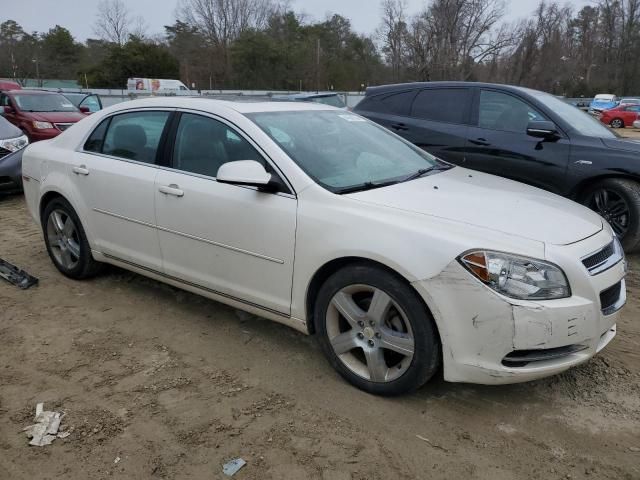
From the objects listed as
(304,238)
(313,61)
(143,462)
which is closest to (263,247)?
(304,238)

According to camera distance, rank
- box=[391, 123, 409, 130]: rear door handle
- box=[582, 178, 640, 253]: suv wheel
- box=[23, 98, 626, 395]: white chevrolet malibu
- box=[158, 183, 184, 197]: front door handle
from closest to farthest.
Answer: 1. box=[23, 98, 626, 395]: white chevrolet malibu
2. box=[158, 183, 184, 197]: front door handle
3. box=[582, 178, 640, 253]: suv wheel
4. box=[391, 123, 409, 130]: rear door handle

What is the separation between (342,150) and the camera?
343 cm

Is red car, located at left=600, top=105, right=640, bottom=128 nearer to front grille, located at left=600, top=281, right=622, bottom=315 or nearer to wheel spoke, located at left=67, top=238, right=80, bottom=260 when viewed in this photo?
front grille, located at left=600, top=281, right=622, bottom=315

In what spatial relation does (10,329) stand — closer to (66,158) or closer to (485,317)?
(66,158)

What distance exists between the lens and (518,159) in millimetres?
5566

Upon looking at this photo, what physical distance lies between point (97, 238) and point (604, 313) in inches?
139

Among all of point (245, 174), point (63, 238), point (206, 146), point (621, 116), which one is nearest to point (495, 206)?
point (245, 174)

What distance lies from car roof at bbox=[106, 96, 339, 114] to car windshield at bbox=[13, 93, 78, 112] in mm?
9802

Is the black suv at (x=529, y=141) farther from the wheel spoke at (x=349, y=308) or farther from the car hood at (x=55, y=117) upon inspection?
the car hood at (x=55, y=117)

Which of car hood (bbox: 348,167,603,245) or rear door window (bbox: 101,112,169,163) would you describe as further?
rear door window (bbox: 101,112,169,163)

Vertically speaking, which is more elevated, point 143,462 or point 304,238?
point 304,238

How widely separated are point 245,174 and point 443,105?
3988 millimetres

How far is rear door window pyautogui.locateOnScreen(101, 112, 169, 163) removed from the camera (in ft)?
12.4

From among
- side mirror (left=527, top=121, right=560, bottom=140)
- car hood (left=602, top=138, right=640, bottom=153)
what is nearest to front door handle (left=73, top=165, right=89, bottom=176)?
side mirror (left=527, top=121, right=560, bottom=140)
